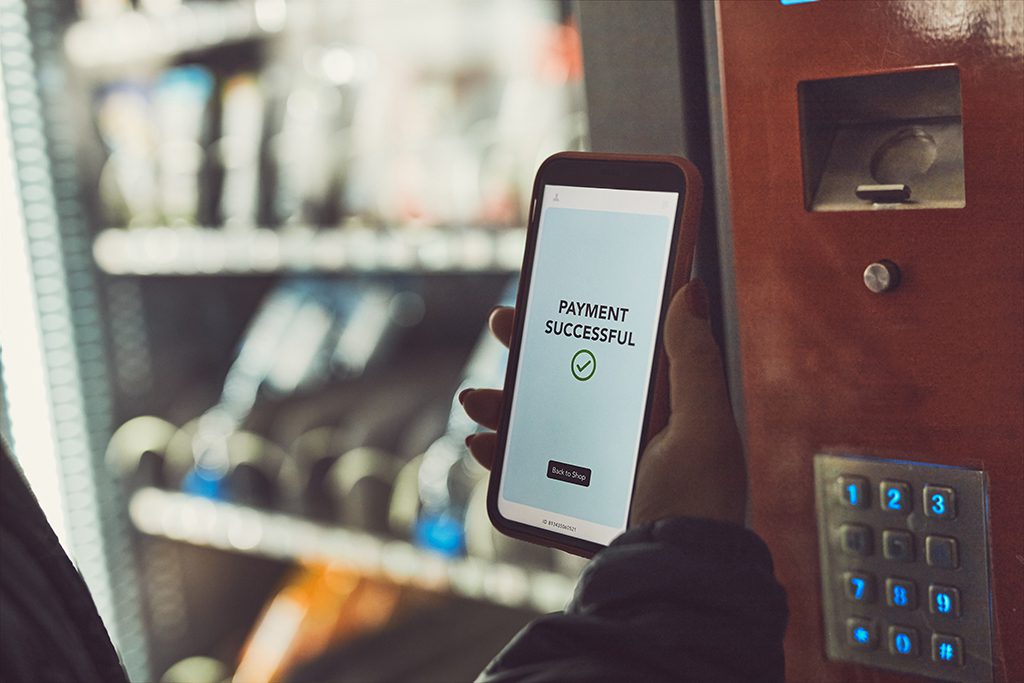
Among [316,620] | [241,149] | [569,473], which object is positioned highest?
[241,149]

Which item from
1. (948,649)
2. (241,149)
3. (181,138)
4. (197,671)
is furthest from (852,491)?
(197,671)

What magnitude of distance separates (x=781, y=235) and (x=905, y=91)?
109 millimetres

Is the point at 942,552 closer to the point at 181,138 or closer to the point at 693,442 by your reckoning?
the point at 693,442

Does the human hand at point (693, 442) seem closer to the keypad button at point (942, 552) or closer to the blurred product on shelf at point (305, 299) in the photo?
the keypad button at point (942, 552)

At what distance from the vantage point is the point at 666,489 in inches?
21.9

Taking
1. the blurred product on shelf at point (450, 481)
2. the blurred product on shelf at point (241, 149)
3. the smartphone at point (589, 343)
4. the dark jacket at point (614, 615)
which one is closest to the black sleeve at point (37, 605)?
the dark jacket at point (614, 615)

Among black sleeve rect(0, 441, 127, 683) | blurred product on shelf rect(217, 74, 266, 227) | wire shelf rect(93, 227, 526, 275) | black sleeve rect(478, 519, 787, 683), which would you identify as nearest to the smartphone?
black sleeve rect(478, 519, 787, 683)

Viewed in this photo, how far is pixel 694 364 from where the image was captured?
0.56m

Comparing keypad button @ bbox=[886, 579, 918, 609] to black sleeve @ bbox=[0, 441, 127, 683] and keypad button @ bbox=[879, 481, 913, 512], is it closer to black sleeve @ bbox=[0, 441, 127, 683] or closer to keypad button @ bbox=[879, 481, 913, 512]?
keypad button @ bbox=[879, 481, 913, 512]

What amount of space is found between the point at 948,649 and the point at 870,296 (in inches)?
8.5

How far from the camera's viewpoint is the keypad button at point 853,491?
2.03 ft

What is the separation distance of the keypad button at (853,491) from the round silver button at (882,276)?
0.12 m

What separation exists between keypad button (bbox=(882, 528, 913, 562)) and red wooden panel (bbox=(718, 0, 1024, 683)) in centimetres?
5

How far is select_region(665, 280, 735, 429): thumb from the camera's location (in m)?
0.56
